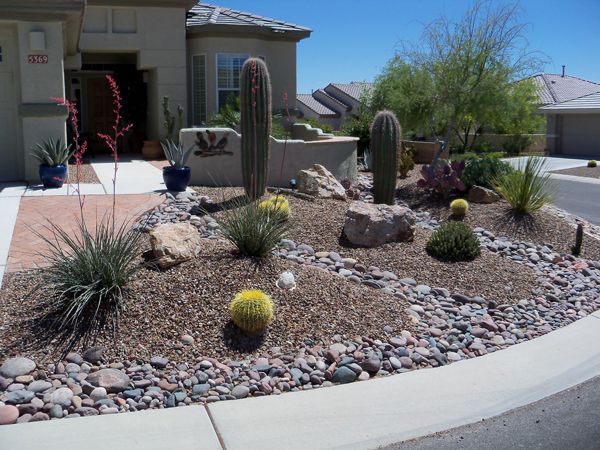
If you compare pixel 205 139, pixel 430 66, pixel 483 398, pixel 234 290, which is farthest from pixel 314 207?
pixel 430 66

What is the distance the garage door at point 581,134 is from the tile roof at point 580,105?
56 centimetres

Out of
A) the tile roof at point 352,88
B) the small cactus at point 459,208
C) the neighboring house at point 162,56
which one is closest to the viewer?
the small cactus at point 459,208

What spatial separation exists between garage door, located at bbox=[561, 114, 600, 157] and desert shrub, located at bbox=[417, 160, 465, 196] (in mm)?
23875

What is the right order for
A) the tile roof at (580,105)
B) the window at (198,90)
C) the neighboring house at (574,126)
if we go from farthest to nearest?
the neighboring house at (574,126)
the tile roof at (580,105)
the window at (198,90)

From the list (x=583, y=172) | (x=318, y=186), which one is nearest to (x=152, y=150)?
Result: (x=318, y=186)

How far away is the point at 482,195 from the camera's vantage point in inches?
542

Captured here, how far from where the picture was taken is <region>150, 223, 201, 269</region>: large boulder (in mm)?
7473

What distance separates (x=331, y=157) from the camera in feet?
50.2

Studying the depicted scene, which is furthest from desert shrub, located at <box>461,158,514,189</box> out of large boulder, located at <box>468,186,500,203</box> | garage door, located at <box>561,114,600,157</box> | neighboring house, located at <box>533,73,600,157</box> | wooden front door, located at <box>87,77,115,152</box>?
garage door, located at <box>561,114,600,157</box>

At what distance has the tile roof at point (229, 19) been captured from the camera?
21.1m

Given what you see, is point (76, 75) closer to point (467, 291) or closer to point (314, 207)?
point (314, 207)

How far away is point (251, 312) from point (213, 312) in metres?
0.55

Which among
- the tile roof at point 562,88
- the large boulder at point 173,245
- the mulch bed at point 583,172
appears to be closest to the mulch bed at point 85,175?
the large boulder at point 173,245

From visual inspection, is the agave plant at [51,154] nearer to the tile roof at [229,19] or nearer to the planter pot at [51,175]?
the planter pot at [51,175]
